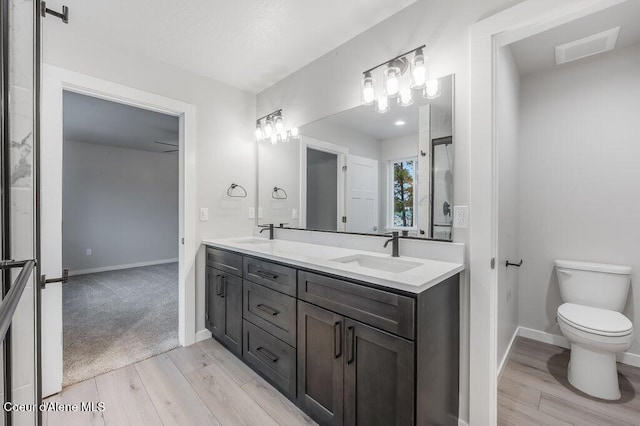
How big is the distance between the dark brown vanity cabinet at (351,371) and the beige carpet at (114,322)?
1.55 meters

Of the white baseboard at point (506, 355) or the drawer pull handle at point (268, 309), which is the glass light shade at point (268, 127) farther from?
the white baseboard at point (506, 355)

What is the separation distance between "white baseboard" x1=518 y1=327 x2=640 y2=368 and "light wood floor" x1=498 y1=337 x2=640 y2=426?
0.05 metres

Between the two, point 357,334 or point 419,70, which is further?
point 419,70

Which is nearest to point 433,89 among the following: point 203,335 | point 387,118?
point 387,118

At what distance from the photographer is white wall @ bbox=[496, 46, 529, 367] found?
1.83 meters

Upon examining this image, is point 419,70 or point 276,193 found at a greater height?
point 419,70

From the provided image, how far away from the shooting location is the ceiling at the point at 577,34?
1.70m

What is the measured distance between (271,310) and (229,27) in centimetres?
197

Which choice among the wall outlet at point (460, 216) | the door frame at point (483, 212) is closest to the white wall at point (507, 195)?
the door frame at point (483, 212)

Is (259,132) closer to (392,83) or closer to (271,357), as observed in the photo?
(392,83)

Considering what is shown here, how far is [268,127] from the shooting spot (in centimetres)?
275

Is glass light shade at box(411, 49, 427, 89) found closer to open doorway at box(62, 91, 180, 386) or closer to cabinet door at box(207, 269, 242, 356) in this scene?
cabinet door at box(207, 269, 242, 356)

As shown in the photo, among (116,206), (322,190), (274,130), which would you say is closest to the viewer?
(322,190)

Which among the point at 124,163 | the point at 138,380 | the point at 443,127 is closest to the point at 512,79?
the point at 443,127
